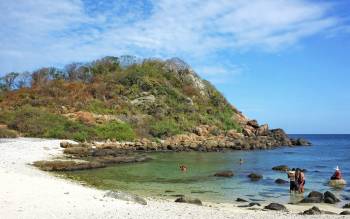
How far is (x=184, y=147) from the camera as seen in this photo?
2594 inches

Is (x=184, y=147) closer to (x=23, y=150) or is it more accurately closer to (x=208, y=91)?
(x=23, y=150)

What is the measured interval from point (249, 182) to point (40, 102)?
52060mm

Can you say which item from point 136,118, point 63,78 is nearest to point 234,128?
point 136,118

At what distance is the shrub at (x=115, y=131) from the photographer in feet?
209

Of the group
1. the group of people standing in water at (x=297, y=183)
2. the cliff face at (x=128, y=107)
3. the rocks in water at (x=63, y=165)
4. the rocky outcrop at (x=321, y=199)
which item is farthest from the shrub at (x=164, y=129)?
the rocky outcrop at (x=321, y=199)

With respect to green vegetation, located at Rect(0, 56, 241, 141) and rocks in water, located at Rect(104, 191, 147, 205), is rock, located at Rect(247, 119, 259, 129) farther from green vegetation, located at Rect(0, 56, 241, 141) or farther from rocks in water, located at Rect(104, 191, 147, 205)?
rocks in water, located at Rect(104, 191, 147, 205)

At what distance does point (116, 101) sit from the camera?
81812 mm

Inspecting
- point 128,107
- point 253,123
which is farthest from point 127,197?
point 253,123

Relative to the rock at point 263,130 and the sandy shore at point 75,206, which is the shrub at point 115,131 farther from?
the sandy shore at point 75,206

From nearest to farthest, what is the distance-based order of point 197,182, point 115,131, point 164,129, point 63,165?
point 197,182 < point 63,165 < point 115,131 < point 164,129

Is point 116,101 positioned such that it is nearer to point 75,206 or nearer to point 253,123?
point 253,123

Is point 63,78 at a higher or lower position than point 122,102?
higher

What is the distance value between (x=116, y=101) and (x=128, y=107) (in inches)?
109

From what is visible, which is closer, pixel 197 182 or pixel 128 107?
pixel 197 182
